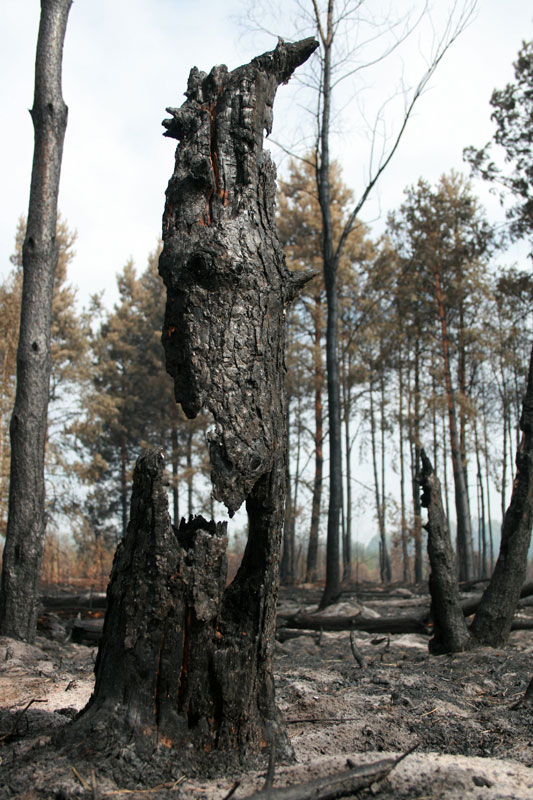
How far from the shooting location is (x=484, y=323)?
61.3 feet

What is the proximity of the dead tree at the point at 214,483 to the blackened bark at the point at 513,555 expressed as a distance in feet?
12.0

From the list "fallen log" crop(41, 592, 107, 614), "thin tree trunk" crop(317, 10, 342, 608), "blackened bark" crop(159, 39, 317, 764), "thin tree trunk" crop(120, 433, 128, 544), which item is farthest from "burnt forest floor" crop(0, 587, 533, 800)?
"thin tree trunk" crop(120, 433, 128, 544)

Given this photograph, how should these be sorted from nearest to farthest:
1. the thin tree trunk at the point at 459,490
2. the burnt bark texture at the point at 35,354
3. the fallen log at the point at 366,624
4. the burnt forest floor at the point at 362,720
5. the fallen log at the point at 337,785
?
the fallen log at the point at 337,785
the burnt forest floor at the point at 362,720
the burnt bark texture at the point at 35,354
the fallen log at the point at 366,624
the thin tree trunk at the point at 459,490

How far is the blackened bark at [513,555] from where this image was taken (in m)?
5.91

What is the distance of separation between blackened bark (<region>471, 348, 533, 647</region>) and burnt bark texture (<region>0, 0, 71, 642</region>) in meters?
4.60

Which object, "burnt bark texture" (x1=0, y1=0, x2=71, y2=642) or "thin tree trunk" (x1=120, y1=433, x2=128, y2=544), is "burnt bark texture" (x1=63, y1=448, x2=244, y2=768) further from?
"thin tree trunk" (x1=120, y1=433, x2=128, y2=544)

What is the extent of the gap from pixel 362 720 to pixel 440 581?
2808mm

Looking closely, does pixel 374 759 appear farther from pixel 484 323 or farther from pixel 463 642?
pixel 484 323

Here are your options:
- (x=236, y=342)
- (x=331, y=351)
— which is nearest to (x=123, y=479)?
(x=331, y=351)

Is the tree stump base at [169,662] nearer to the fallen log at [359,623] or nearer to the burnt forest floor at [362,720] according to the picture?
the burnt forest floor at [362,720]

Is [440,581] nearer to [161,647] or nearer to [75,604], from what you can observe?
[161,647]

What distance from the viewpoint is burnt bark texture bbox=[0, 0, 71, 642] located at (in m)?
6.28

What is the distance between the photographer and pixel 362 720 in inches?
141

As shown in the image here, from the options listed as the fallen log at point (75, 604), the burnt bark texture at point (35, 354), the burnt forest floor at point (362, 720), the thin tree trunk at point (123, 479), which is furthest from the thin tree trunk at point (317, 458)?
the burnt bark texture at point (35, 354)
